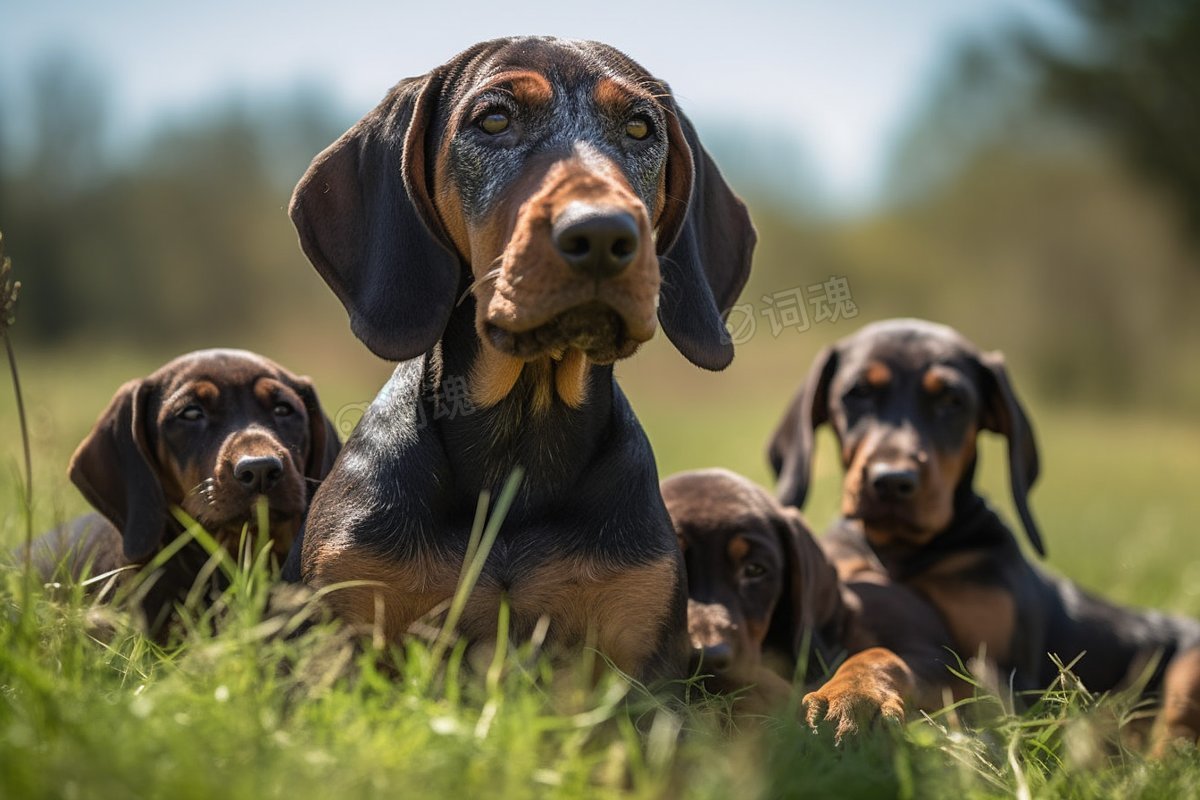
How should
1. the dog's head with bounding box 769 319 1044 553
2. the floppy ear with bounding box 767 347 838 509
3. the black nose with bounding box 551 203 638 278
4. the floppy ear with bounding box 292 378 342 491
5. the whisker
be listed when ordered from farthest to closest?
1. the floppy ear with bounding box 767 347 838 509
2. the dog's head with bounding box 769 319 1044 553
3. the floppy ear with bounding box 292 378 342 491
4. the whisker
5. the black nose with bounding box 551 203 638 278

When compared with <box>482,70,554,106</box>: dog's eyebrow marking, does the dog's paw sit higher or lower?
lower

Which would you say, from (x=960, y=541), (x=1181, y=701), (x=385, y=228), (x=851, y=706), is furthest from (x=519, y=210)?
(x=1181, y=701)

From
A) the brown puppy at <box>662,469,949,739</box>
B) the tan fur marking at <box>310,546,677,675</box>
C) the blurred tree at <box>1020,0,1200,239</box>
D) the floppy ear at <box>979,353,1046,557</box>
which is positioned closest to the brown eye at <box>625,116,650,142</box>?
the tan fur marking at <box>310,546,677,675</box>

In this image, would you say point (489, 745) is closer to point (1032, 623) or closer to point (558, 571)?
A: point (558, 571)

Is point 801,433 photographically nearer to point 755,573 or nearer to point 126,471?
Answer: point 755,573

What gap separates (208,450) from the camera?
5152mm

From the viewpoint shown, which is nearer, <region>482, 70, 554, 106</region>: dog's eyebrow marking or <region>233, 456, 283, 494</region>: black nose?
<region>482, 70, 554, 106</region>: dog's eyebrow marking

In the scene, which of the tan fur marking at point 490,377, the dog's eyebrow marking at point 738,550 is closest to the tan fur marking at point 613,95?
the tan fur marking at point 490,377

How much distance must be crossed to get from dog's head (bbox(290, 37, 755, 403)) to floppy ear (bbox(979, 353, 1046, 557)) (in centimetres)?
238

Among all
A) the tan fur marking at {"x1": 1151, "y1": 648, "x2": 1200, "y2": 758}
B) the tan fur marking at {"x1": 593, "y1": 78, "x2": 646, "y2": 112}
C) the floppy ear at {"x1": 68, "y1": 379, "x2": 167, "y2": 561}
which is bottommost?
the tan fur marking at {"x1": 1151, "y1": 648, "x2": 1200, "y2": 758}

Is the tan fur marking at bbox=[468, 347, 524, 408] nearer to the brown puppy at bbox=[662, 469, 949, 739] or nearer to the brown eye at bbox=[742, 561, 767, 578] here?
Answer: the brown puppy at bbox=[662, 469, 949, 739]

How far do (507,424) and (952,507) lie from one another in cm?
292

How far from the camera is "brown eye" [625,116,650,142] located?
412cm

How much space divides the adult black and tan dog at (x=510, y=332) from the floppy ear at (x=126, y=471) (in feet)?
4.20
